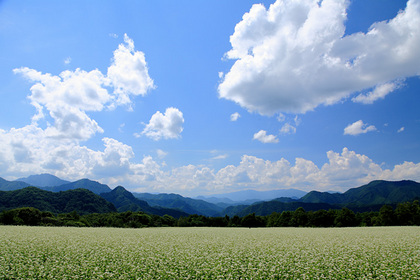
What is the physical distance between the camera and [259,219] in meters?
114

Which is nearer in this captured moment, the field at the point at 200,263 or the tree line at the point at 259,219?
the field at the point at 200,263

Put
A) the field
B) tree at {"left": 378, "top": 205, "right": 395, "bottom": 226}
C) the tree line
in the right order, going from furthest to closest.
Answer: tree at {"left": 378, "top": 205, "right": 395, "bottom": 226} → the tree line → the field

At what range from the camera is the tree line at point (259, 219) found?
73062mm

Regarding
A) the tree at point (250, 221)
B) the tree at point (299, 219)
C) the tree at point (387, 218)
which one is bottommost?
the tree at point (250, 221)

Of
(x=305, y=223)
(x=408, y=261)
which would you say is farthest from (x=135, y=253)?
(x=305, y=223)

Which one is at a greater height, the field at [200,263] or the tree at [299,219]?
the field at [200,263]

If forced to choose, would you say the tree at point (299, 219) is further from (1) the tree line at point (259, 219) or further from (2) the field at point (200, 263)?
(2) the field at point (200, 263)

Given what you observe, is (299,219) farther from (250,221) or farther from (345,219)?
(250,221)

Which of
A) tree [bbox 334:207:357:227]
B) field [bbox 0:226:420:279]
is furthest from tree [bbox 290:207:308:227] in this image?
field [bbox 0:226:420:279]

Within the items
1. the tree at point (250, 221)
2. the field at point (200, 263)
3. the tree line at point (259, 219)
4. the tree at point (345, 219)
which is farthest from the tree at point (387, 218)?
the field at point (200, 263)

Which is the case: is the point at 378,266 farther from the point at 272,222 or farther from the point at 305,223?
the point at 272,222

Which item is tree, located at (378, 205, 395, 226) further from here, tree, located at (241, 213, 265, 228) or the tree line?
tree, located at (241, 213, 265, 228)

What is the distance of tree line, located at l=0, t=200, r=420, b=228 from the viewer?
7306cm

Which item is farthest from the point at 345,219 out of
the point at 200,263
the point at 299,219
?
the point at 200,263
